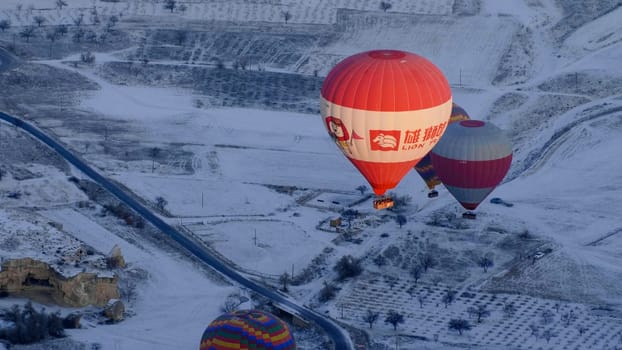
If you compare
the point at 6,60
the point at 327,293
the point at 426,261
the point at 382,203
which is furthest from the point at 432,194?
the point at 6,60

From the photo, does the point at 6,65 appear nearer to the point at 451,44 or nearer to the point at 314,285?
the point at 451,44

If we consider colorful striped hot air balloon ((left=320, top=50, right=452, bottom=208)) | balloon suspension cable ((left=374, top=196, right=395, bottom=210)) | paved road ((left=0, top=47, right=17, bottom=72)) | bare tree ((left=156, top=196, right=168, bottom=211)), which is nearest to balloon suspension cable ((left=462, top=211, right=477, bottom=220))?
balloon suspension cable ((left=374, top=196, right=395, bottom=210))

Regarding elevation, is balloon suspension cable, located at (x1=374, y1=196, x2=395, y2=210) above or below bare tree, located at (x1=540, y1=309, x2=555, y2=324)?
above

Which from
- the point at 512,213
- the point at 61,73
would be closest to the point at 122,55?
the point at 61,73

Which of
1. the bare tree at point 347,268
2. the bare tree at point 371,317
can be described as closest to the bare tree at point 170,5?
the bare tree at point 347,268

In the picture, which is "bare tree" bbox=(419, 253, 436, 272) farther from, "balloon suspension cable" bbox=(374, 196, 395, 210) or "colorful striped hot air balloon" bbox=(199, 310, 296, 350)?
"colorful striped hot air balloon" bbox=(199, 310, 296, 350)

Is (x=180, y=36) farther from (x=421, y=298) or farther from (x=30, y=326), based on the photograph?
(x=30, y=326)
